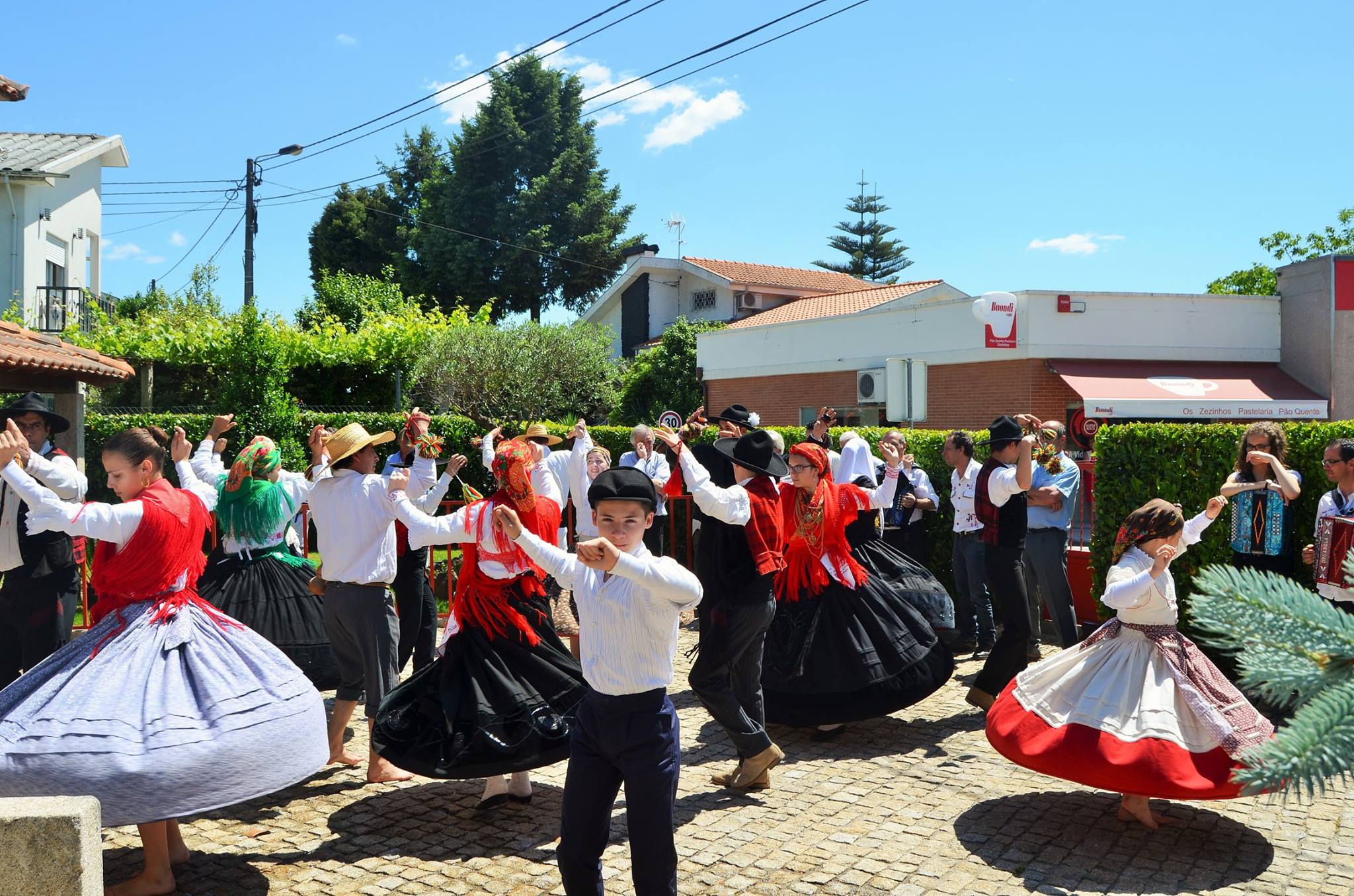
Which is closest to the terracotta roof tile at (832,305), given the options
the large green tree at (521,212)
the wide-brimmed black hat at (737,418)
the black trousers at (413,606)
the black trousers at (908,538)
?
the large green tree at (521,212)

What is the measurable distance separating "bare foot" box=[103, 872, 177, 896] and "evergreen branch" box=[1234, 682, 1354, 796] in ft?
14.3

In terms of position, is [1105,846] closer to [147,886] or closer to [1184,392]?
[147,886]

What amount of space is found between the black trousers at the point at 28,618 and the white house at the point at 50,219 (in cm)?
2159

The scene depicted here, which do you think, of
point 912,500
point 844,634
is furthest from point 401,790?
point 912,500

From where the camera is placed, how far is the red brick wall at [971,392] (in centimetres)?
2211

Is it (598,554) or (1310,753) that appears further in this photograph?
(598,554)

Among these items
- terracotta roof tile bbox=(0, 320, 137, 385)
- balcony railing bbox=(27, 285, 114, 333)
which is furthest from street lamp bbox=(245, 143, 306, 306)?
terracotta roof tile bbox=(0, 320, 137, 385)

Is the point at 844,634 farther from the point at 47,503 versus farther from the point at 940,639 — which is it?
the point at 47,503

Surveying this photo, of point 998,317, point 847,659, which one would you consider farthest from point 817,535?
point 998,317

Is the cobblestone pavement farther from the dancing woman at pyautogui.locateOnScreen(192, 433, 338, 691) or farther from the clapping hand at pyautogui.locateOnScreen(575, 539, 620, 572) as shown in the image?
the clapping hand at pyautogui.locateOnScreen(575, 539, 620, 572)

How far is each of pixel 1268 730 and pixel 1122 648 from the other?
2.23 ft

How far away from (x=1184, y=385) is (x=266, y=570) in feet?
66.2

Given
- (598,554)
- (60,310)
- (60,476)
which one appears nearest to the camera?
(598,554)

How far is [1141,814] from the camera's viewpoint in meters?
5.16
